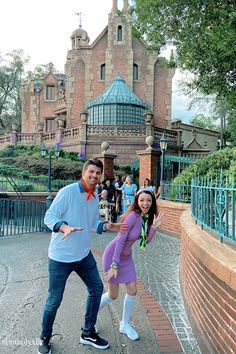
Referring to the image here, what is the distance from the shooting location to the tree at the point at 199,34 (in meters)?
11.3

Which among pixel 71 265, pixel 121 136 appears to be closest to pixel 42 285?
pixel 71 265

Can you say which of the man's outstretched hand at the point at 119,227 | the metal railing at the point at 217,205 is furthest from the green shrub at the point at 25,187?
the man's outstretched hand at the point at 119,227

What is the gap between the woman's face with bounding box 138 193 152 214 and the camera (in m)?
3.72

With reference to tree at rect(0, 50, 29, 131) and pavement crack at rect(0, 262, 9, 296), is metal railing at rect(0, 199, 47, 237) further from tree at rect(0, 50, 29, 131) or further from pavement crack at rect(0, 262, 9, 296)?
tree at rect(0, 50, 29, 131)

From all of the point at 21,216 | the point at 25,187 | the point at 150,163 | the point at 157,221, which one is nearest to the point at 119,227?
the point at 157,221

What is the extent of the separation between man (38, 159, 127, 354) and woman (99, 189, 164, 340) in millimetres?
227

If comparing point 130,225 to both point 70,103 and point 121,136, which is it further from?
point 70,103

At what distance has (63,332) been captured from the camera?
3801 mm

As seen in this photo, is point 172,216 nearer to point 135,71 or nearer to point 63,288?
point 63,288

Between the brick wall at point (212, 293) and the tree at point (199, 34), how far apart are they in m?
8.84

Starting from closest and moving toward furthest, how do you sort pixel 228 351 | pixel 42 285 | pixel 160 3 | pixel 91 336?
pixel 228 351 < pixel 91 336 < pixel 42 285 < pixel 160 3

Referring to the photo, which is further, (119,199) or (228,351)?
(119,199)

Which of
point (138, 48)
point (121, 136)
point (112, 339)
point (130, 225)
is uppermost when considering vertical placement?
point (138, 48)

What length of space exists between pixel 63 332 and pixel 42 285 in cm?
182
